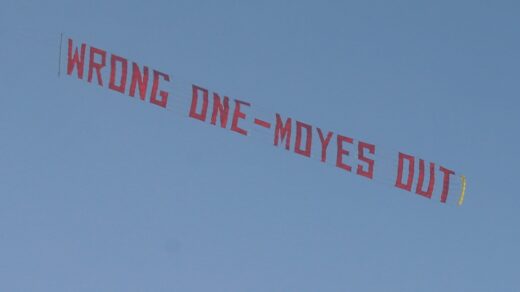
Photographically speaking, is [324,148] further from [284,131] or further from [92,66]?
[92,66]

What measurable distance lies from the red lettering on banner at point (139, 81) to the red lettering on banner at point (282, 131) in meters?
6.33

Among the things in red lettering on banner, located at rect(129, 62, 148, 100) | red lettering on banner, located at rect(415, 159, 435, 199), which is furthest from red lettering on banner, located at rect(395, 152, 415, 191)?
red lettering on banner, located at rect(129, 62, 148, 100)

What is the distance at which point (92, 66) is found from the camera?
103m

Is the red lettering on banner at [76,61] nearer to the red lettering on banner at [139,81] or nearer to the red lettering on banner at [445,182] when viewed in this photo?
the red lettering on banner at [139,81]

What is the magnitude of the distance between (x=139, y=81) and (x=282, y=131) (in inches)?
278

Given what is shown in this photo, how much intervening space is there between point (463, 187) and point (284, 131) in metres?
9.58

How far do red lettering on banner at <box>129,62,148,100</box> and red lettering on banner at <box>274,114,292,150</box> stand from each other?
6.33m

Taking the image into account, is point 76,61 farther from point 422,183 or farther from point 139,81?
point 422,183

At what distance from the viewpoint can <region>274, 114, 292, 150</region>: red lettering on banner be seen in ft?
340

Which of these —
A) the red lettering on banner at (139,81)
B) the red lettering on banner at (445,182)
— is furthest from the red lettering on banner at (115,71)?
the red lettering on banner at (445,182)

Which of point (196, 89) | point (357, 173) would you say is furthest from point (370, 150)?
point (196, 89)

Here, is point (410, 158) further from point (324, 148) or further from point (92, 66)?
point (92, 66)

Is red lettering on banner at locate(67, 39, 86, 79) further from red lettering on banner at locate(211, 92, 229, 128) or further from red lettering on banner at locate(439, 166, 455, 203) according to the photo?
red lettering on banner at locate(439, 166, 455, 203)

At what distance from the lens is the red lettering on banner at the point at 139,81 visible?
337ft
